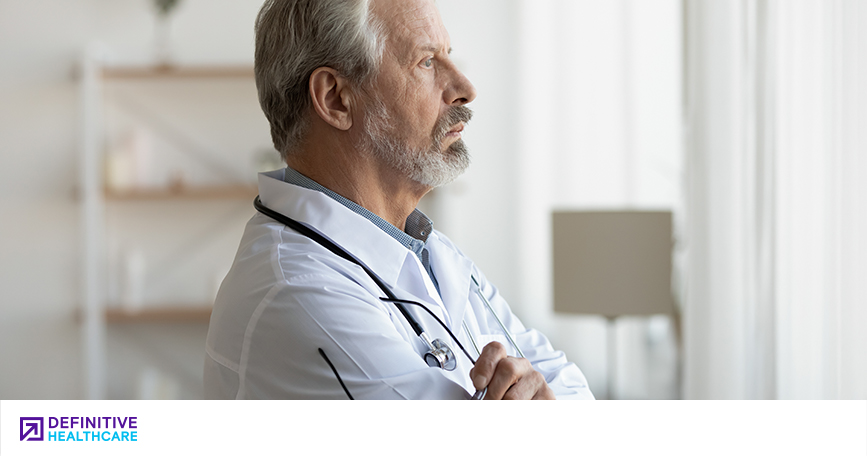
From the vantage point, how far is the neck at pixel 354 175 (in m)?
0.94

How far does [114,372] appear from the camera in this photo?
8.74 ft

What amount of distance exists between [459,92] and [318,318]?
0.44 m

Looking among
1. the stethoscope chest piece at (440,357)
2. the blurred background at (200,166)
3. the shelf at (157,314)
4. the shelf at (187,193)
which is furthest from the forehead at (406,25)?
the shelf at (157,314)

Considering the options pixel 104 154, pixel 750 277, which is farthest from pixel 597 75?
pixel 104 154

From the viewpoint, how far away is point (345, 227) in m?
0.84
